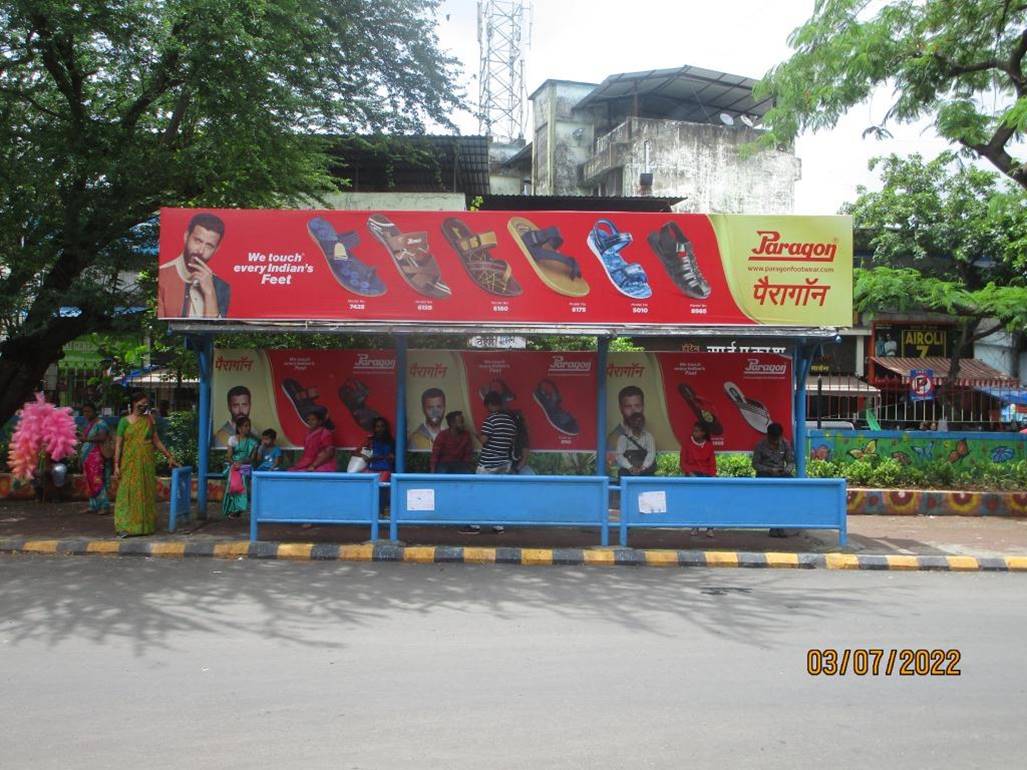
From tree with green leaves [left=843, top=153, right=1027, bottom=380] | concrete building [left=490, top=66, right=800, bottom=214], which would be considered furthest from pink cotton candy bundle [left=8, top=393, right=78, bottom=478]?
concrete building [left=490, top=66, right=800, bottom=214]

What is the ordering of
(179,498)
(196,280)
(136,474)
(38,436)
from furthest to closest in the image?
1. (38,436)
2. (179,498)
3. (196,280)
4. (136,474)

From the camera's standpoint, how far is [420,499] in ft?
32.0

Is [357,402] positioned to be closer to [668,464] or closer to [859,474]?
[668,464]

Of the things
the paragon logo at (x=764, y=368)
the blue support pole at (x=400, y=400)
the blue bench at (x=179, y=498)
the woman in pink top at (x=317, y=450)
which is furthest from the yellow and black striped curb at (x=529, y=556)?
the paragon logo at (x=764, y=368)

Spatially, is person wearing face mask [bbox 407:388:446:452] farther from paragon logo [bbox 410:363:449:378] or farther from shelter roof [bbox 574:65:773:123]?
shelter roof [bbox 574:65:773:123]

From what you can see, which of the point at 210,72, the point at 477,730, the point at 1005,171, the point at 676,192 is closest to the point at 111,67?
the point at 210,72

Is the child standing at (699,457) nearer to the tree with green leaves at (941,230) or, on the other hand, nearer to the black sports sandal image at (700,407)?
the black sports sandal image at (700,407)

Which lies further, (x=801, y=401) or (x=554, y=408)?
(x=554, y=408)

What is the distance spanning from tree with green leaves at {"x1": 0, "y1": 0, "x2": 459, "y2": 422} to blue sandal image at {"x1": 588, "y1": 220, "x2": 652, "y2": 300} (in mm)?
5503

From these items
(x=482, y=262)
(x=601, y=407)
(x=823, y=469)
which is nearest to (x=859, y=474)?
(x=823, y=469)

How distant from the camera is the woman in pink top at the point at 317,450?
11242mm

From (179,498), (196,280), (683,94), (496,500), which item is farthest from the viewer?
(683,94)

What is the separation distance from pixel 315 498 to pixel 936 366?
22.3 metres

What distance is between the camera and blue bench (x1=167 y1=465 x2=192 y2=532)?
34.3ft
